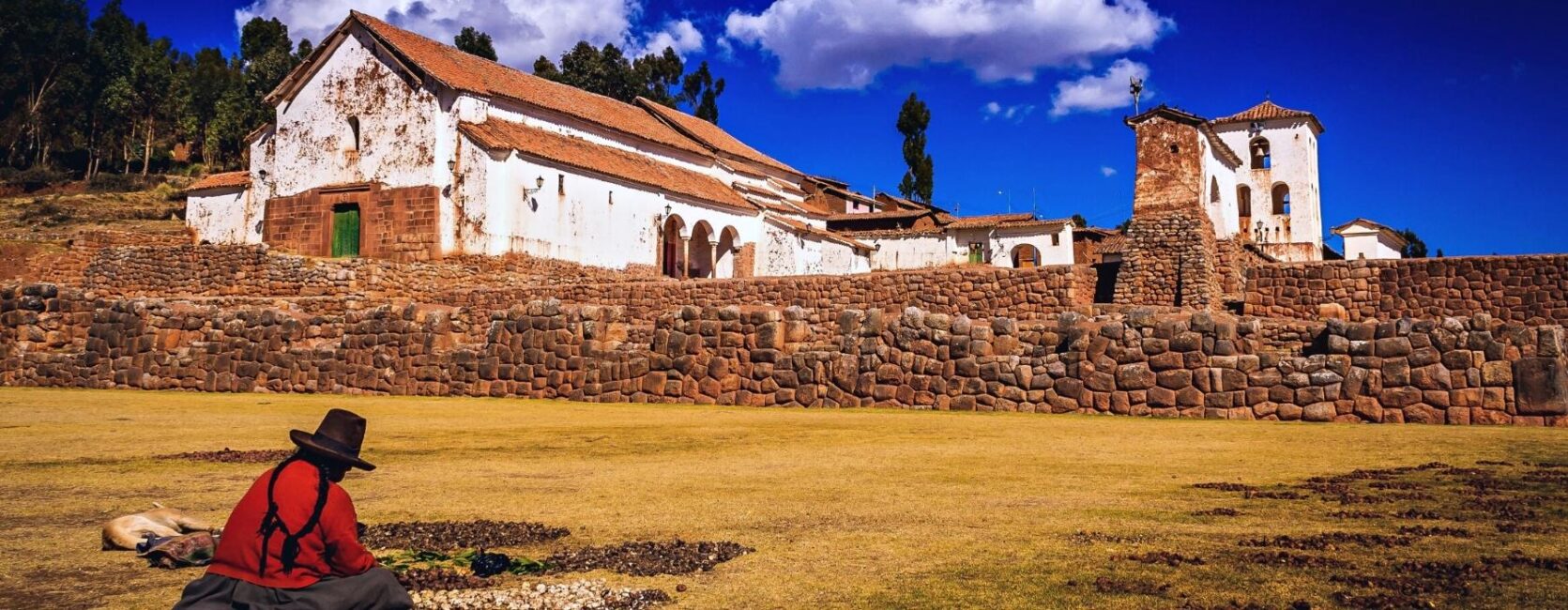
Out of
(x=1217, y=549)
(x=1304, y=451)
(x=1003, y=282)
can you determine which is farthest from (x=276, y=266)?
(x=1217, y=549)

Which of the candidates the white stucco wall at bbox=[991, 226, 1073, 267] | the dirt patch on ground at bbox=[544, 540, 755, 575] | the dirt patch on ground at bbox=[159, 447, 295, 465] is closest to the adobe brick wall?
the white stucco wall at bbox=[991, 226, 1073, 267]

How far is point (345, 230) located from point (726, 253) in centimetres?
1243

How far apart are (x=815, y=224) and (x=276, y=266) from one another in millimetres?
19356

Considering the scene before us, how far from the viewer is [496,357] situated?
18.2 metres

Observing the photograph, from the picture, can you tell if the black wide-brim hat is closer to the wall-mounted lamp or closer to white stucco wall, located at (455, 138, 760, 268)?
white stucco wall, located at (455, 138, 760, 268)

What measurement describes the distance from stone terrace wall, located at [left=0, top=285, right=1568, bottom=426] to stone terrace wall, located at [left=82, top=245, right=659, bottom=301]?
814 cm

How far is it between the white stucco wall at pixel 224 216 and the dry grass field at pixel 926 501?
25884 mm

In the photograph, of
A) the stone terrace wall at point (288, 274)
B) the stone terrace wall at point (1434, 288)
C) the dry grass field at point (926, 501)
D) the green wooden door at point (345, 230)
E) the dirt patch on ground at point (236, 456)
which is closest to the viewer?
the dry grass field at point (926, 501)

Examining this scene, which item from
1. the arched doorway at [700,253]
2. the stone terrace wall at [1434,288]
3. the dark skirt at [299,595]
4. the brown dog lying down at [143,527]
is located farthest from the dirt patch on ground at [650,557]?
the arched doorway at [700,253]

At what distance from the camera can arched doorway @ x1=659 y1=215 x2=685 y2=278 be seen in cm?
3794

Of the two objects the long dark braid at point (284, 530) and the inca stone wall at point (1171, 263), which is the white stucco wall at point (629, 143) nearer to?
the inca stone wall at point (1171, 263)

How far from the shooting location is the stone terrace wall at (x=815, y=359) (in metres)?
12.7

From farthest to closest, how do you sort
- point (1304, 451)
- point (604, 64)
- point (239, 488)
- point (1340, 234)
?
point (604, 64)
point (1340, 234)
point (1304, 451)
point (239, 488)

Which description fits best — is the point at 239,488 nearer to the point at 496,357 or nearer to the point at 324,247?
the point at 496,357
